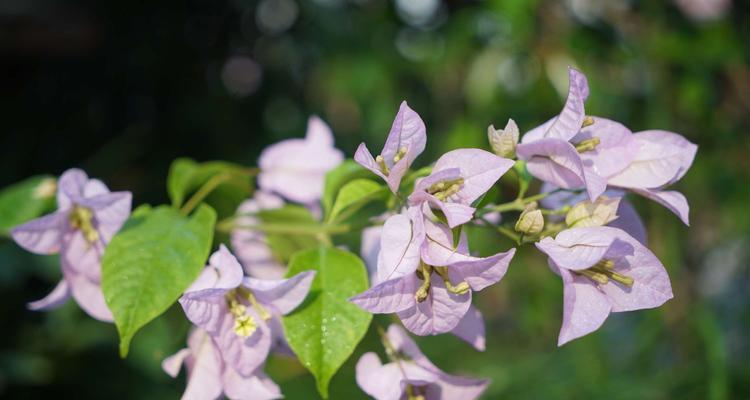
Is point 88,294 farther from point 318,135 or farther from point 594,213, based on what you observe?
point 594,213

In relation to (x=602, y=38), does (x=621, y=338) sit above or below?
below

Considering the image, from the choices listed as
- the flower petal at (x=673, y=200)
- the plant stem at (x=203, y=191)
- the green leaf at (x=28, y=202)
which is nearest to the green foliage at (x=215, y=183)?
the plant stem at (x=203, y=191)

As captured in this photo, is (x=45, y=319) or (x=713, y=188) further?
(x=713, y=188)

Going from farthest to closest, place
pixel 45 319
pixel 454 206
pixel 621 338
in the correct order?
1. pixel 621 338
2. pixel 45 319
3. pixel 454 206

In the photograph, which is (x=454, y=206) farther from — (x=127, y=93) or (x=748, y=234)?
(x=127, y=93)

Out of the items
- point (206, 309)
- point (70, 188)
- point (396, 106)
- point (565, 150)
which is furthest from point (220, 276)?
point (396, 106)

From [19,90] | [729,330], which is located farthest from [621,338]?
[19,90]

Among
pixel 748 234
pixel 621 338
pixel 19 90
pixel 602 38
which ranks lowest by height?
pixel 621 338

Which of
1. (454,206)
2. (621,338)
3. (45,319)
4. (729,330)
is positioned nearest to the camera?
(454,206)

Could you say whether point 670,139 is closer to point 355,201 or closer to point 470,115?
point 355,201
